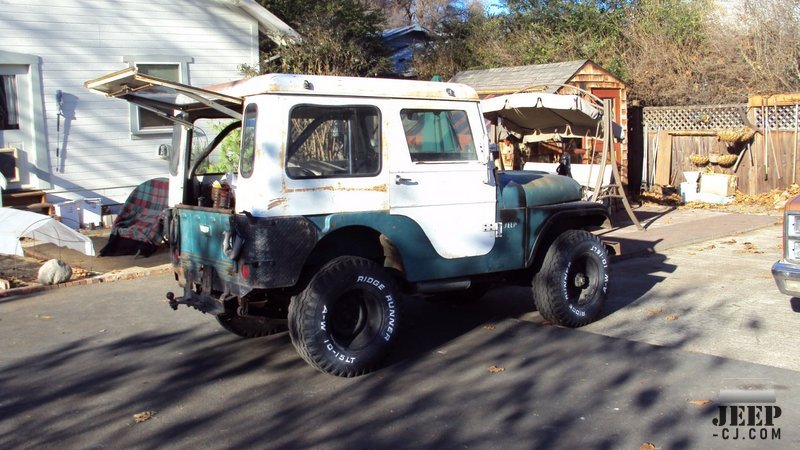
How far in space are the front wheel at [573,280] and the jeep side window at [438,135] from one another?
130cm

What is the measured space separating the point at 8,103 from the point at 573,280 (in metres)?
10.2

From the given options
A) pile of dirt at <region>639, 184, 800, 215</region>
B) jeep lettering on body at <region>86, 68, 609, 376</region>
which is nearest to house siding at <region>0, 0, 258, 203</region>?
jeep lettering on body at <region>86, 68, 609, 376</region>

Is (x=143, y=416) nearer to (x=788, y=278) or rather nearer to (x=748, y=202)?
(x=788, y=278)

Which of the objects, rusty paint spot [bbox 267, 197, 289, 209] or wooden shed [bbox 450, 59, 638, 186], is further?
wooden shed [bbox 450, 59, 638, 186]

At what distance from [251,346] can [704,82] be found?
16.7m

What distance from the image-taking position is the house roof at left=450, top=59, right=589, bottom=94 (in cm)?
Answer: 1523

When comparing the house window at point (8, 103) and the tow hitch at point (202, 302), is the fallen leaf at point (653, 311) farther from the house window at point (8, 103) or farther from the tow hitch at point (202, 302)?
the house window at point (8, 103)

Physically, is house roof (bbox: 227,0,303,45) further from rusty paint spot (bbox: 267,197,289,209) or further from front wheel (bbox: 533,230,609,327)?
rusty paint spot (bbox: 267,197,289,209)

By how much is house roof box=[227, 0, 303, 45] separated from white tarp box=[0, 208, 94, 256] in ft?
20.9

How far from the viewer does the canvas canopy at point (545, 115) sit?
1174 centimetres

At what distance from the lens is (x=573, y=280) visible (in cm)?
747

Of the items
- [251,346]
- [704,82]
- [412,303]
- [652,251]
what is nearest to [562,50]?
[704,82]

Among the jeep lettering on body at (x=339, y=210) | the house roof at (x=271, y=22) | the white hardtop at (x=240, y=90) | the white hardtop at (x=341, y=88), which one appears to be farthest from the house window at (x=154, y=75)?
the white hardtop at (x=341, y=88)

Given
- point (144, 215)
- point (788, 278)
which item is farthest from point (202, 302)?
point (144, 215)
